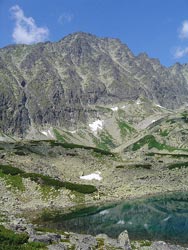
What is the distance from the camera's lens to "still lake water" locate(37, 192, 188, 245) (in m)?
55.8

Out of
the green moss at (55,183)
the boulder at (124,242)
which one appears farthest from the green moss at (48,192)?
the boulder at (124,242)

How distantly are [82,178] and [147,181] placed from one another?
19113 millimetres

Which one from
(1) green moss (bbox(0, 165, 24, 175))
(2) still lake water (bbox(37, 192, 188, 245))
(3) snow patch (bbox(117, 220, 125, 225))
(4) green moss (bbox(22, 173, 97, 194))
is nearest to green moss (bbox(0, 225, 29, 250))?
(2) still lake water (bbox(37, 192, 188, 245))

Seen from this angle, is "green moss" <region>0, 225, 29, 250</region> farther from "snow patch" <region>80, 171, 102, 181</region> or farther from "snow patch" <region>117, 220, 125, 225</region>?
"snow patch" <region>80, 171, 102, 181</region>

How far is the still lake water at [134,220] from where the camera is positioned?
55.8 meters

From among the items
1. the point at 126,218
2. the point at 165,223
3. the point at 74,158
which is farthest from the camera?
the point at 74,158

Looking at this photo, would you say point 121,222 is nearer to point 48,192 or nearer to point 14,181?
point 48,192

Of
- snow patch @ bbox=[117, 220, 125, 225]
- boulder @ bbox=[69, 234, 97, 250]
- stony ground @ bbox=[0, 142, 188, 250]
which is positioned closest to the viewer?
boulder @ bbox=[69, 234, 97, 250]

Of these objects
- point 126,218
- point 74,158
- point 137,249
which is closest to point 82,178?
point 74,158

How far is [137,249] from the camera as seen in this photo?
125 ft

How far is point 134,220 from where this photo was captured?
68.9 metres

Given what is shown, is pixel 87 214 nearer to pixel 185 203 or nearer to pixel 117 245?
pixel 185 203

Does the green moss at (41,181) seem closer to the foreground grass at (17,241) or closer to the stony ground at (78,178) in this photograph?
the stony ground at (78,178)

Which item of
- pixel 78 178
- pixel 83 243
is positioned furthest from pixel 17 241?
pixel 78 178
